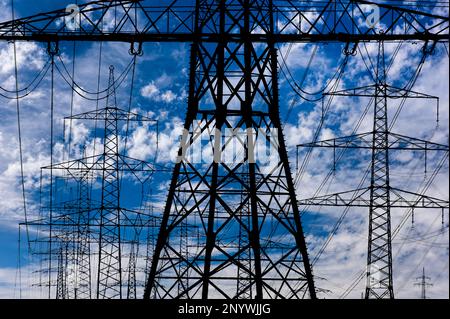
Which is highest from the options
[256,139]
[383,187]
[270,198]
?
[383,187]

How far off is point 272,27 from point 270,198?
503cm

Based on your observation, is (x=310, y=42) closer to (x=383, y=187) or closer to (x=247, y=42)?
(x=247, y=42)

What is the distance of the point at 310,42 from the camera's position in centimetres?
1989

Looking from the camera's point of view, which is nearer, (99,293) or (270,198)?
(270,198)

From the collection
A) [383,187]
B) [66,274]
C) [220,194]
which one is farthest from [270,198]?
[66,274]

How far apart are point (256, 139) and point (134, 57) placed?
4.98 metres

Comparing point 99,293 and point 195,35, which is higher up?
point 195,35

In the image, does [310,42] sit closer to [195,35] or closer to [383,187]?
[195,35]
